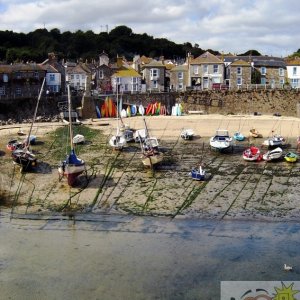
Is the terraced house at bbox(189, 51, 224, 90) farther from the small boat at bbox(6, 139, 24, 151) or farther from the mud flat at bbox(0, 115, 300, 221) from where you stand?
the small boat at bbox(6, 139, 24, 151)

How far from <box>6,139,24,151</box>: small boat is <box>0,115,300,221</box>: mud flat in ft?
3.54

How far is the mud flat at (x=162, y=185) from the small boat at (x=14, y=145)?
1078 mm

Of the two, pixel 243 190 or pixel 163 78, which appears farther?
pixel 163 78

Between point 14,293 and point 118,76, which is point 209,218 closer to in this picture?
point 14,293

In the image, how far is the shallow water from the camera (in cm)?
1916

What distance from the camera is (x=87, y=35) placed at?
12700cm

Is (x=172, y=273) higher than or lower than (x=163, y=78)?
lower

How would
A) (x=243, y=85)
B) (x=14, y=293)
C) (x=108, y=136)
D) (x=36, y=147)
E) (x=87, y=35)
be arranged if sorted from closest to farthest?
(x=14, y=293), (x=36, y=147), (x=108, y=136), (x=243, y=85), (x=87, y=35)

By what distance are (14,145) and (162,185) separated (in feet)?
48.7

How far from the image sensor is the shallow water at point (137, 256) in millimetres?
19156

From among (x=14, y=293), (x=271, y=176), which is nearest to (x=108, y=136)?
(x=271, y=176)

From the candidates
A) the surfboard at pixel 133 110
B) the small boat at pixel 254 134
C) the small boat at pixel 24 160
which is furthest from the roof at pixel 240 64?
the small boat at pixel 24 160

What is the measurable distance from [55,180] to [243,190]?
11924 millimetres

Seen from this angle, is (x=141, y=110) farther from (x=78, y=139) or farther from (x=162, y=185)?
(x=162, y=185)
